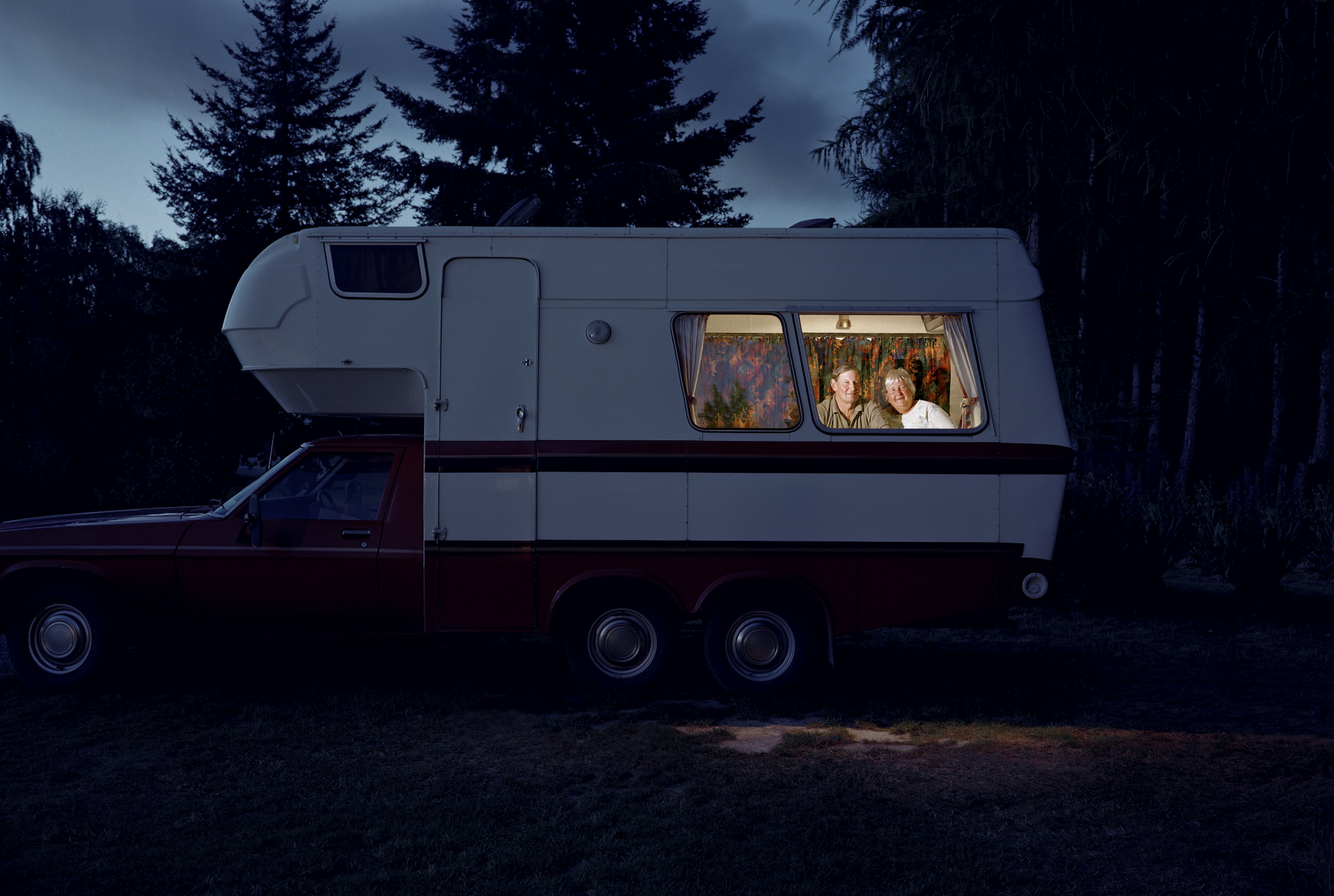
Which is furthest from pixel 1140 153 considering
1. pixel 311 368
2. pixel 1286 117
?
pixel 311 368

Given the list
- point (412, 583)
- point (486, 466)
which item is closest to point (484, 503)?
point (486, 466)

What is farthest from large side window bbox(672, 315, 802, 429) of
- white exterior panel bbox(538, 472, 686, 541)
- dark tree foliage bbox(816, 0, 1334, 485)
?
dark tree foliage bbox(816, 0, 1334, 485)

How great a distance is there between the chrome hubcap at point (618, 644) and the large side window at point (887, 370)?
186 centimetres

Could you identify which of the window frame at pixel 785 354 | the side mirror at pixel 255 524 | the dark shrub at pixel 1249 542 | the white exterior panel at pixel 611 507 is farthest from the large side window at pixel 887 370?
the dark shrub at pixel 1249 542

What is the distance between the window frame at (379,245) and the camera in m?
6.58

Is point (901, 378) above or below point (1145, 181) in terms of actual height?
below

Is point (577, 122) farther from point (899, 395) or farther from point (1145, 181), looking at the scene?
point (899, 395)

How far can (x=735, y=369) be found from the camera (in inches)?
263

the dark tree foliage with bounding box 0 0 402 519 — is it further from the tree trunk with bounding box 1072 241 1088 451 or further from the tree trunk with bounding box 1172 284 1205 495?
the tree trunk with bounding box 1172 284 1205 495

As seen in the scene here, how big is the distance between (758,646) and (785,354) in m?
1.94

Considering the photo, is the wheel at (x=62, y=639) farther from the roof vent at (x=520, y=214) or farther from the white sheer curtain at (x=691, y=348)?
the white sheer curtain at (x=691, y=348)

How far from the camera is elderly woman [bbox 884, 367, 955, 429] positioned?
21.8ft

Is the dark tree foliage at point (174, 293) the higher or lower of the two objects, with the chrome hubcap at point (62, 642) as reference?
higher

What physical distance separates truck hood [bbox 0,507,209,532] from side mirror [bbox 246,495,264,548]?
23.6 inches
